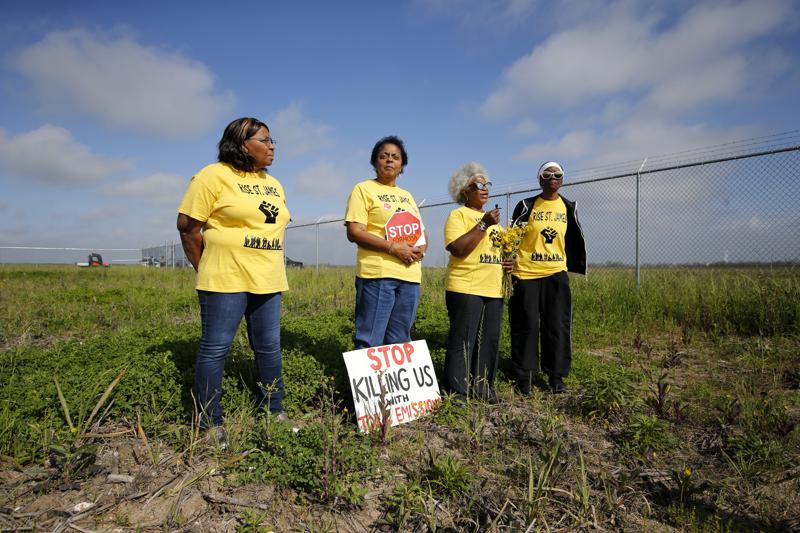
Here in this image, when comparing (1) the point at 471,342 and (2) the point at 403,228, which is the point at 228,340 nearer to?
(2) the point at 403,228

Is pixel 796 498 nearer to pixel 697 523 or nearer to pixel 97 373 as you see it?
pixel 697 523

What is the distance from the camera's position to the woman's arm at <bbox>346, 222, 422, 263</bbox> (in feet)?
9.91

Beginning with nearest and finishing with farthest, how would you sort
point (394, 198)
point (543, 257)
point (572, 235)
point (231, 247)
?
1. point (231, 247)
2. point (394, 198)
3. point (543, 257)
4. point (572, 235)

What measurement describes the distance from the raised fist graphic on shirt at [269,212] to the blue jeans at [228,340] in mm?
456

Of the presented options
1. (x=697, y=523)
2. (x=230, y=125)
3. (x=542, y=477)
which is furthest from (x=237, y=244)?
(x=697, y=523)

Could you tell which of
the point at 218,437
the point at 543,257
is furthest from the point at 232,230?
the point at 543,257

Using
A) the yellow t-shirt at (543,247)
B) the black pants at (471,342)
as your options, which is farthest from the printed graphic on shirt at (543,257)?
the black pants at (471,342)

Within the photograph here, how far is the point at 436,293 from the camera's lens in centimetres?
837

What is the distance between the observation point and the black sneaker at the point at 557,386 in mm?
3754

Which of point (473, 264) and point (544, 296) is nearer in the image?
point (473, 264)

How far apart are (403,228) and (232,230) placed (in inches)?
45.5

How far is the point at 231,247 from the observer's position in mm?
2592

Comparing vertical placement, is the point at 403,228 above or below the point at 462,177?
below

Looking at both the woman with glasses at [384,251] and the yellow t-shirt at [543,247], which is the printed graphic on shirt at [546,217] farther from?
the woman with glasses at [384,251]
